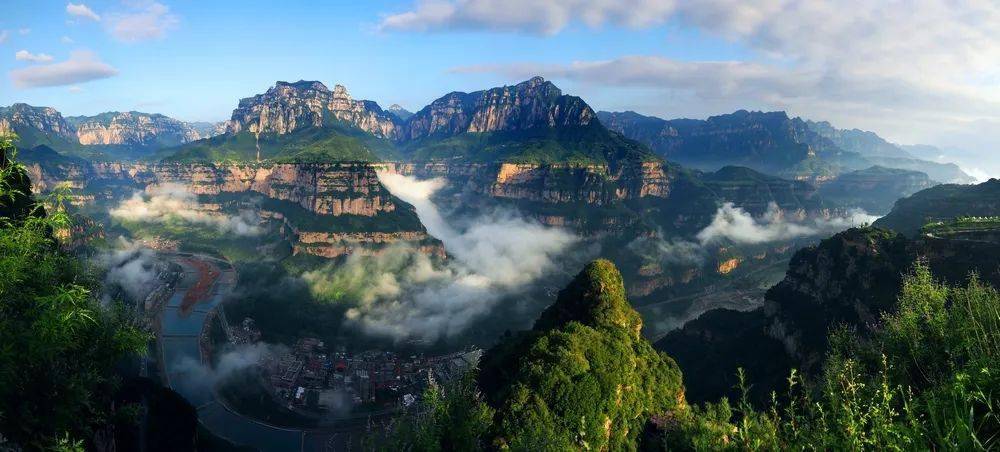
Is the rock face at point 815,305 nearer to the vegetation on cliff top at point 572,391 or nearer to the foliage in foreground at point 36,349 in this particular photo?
the vegetation on cliff top at point 572,391

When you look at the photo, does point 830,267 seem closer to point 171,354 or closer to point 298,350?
point 298,350

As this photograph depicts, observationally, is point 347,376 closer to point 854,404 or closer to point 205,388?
point 205,388

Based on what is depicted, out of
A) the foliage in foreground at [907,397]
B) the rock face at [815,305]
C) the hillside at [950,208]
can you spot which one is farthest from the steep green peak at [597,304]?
the hillside at [950,208]

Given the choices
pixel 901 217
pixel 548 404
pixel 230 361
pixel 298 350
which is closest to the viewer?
pixel 548 404

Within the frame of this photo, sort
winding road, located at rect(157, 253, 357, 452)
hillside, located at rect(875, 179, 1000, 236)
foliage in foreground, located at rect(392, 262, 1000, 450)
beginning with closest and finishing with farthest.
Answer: foliage in foreground, located at rect(392, 262, 1000, 450) < winding road, located at rect(157, 253, 357, 452) < hillside, located at rect(875, 179, 1000, 236)

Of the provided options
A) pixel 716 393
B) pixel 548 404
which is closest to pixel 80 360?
pixel 548 404

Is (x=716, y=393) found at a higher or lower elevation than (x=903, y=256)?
lower

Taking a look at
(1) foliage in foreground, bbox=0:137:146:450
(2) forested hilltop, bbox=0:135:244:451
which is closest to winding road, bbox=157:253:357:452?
(2) forested hilltop, bbox=0:135:244:451

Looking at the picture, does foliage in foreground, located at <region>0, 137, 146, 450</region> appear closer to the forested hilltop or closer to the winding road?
the forested hilltop

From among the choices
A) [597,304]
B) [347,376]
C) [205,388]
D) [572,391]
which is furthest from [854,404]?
[205,388]
